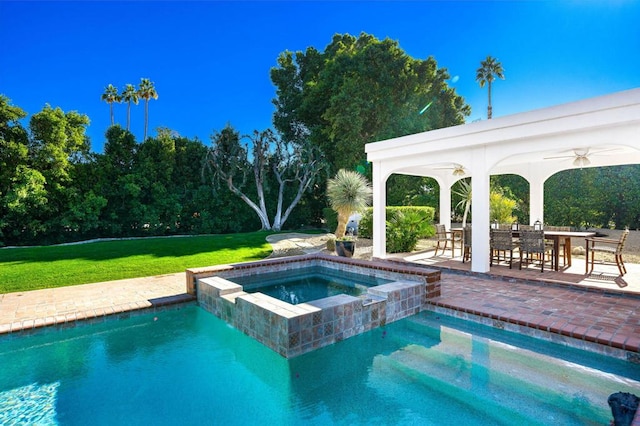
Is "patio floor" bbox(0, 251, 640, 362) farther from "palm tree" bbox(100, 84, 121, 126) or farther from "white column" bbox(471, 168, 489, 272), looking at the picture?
"palm tree" bbox(100, 84, 121, 126)

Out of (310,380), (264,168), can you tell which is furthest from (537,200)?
(264,168)

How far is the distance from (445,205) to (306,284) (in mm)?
8090

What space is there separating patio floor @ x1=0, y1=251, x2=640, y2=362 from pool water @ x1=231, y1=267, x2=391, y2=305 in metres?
1.71

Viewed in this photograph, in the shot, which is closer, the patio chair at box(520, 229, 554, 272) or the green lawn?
the patio chair at box(520, 229, 554, 272)

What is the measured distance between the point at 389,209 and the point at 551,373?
437 inches

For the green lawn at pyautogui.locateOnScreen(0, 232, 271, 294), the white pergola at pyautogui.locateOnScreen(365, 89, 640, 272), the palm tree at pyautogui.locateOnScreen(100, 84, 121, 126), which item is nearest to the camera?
the white pergola at pyautogui.locateOnScreen(365, 89, 640, 272)

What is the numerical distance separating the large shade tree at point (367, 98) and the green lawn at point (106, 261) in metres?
11.6

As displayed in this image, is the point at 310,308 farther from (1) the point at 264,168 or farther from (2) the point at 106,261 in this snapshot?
(1) the point at 264,168

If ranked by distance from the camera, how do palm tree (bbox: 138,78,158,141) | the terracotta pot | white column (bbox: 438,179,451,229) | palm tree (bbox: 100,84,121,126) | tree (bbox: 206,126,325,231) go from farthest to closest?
palm tree (bbox: 138,78,158,141), palm tree (bbox: 100,84,121,126), tree (bbox: 206,126,325,231), white column (bbox: 438,179,451,229), the terracotta pot

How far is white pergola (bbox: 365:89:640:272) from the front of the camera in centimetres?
680

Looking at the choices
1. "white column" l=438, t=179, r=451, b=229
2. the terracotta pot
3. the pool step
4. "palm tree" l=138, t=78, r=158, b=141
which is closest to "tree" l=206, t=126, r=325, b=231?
"white column" l=438, t=179, r=451, b=229

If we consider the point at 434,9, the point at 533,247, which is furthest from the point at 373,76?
the point at 533,247

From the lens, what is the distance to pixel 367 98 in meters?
23.1

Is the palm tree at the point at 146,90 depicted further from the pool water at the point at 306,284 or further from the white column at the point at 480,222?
the white column at the point at 480,222
